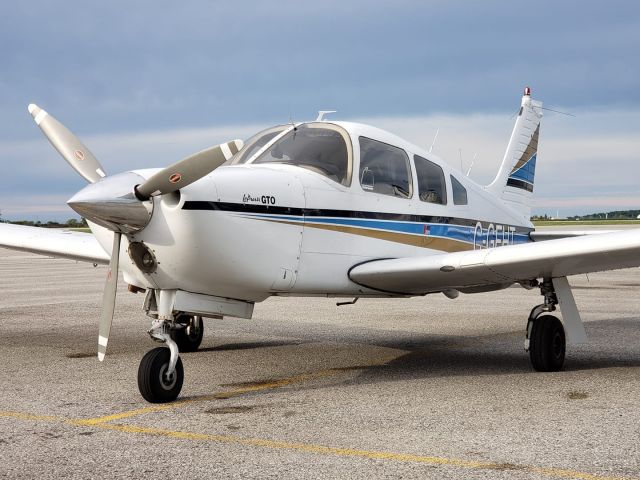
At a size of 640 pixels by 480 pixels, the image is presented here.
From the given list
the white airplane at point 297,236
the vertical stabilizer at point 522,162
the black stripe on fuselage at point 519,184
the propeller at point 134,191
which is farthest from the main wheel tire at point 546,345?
the black stripe on fuselage at point 519,184

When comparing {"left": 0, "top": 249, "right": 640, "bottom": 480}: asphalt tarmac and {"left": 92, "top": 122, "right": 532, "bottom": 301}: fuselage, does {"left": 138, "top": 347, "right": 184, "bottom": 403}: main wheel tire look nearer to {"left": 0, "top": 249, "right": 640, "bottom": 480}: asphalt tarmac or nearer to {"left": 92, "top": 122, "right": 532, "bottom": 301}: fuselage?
{"left": 0, "top": 249, "right": 640, "bottom": 480}: asphalt tarmac

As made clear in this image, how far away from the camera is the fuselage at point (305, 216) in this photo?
6406 mm

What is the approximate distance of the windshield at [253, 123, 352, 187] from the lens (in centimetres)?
776

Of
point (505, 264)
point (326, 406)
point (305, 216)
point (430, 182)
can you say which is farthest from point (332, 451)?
point (430, 182)

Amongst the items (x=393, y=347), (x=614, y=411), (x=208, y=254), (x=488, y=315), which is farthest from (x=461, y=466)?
(x=488, y=315)

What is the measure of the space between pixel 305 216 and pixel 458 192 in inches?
117

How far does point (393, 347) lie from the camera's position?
394 inches

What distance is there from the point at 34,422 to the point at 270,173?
2.85 m

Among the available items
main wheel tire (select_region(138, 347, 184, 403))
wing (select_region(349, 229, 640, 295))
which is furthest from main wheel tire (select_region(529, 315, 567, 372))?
main wheel tire (select_region(138, 347, 184, 403))

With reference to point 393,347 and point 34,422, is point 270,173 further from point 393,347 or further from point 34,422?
point 393,347

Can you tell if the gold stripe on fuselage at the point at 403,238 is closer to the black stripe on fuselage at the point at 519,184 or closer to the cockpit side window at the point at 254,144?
the cockpit side window at the point at 254,144

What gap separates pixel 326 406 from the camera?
622cm

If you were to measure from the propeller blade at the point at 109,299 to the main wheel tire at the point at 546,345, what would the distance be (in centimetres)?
422

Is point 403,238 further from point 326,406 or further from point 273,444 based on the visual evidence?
point 273,444
